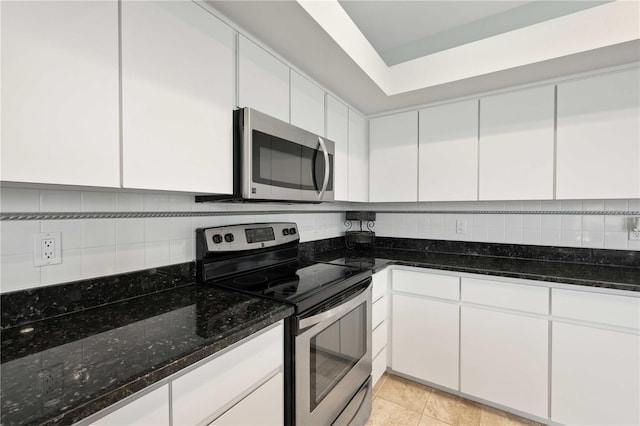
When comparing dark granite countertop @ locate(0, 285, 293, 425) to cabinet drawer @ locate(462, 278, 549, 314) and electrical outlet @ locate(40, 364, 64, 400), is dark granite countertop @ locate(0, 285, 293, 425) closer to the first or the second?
electrical outlet @ locate(40, 364, 64, 400)

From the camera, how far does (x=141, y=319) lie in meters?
1.00

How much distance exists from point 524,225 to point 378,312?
1.35m

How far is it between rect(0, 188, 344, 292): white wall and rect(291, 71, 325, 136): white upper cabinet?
0.71 m

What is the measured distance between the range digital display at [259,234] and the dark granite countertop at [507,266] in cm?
58

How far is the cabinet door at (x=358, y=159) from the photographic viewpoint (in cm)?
226

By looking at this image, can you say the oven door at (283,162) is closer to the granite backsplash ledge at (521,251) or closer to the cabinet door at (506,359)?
the granite backsplash ledge at (521,251)

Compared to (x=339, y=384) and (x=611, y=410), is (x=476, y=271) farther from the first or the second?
(x=339, y=384)

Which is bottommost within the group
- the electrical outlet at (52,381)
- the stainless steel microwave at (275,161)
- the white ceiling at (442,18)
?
the electrical outlet at (52,381)

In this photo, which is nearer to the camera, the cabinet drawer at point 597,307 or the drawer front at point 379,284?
the cabinet drawer at point 597,307

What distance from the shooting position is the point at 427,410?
72.7 inches

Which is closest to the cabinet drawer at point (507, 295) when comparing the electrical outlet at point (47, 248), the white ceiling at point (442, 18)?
the white ceiling at point (442, 18)

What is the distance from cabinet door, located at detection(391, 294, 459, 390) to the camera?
1927 millimetres

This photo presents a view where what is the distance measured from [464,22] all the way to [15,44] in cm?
249

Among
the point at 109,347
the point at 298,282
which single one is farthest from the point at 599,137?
the point at 109,347
